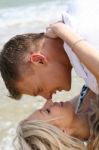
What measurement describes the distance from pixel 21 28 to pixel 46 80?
16.5ft

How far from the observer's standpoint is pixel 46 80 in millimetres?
3039

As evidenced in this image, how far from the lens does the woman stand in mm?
2977

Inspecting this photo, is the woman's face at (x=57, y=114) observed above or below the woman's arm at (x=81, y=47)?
below

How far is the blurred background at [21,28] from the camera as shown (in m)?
4.91

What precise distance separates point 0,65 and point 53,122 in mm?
404

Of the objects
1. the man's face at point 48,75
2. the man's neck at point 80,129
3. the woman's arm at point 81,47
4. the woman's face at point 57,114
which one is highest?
the woman's arm at point 81,47

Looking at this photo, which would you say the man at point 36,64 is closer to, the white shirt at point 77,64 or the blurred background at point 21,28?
the white shirt at point 77,64

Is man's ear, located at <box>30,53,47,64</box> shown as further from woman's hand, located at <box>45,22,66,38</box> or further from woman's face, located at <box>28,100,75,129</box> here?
woman's face, located at <box>28,100,75,129</box>

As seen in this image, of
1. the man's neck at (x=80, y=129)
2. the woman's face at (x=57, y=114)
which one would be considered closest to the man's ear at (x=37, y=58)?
the woman's face at (x=57, y=114)

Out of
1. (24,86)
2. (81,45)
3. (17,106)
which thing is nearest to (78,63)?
(81,45)

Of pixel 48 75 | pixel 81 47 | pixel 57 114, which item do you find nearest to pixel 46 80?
pixel 48 75

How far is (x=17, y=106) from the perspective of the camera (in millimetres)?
5215

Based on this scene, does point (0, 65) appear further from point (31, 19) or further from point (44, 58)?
point (31, 19)

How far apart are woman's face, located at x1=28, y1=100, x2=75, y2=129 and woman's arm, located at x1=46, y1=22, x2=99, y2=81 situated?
15.4 inches
